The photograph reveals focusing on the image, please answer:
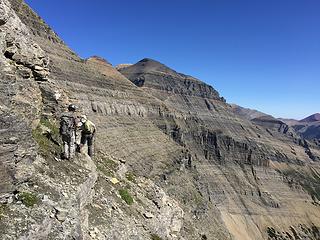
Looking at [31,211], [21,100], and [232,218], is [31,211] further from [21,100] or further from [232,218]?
[232,218]

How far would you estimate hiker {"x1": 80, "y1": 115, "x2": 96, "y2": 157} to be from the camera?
23.0 metres

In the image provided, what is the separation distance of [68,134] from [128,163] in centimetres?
4635

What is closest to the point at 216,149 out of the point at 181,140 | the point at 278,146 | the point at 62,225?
the point at 181,140

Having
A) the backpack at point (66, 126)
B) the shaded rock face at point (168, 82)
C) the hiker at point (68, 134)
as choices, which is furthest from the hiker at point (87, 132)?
the shaded rock face at point (168, 82)

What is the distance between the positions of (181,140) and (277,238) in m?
38.5

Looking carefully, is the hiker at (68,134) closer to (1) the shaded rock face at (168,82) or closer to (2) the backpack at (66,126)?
(2) the backpack at (66,126)

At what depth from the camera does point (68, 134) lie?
21203 millimetres

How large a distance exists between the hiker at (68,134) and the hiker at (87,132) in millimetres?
1242

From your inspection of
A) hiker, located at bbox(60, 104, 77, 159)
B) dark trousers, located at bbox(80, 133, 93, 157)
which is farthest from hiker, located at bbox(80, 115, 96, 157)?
hiker, located at bbox(60, 104, 77, 159)

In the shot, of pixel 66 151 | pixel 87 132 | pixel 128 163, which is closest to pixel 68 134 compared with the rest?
pixel 66 151

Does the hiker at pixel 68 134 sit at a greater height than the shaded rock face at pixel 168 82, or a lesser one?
lesser

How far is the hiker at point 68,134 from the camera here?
2097cm

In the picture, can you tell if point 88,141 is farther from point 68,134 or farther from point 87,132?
point 68,134

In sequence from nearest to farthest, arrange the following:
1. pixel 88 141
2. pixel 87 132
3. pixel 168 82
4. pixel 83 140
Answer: pixel 87 132, pixel 83 140, pixel 88 141, pixel 168 82
